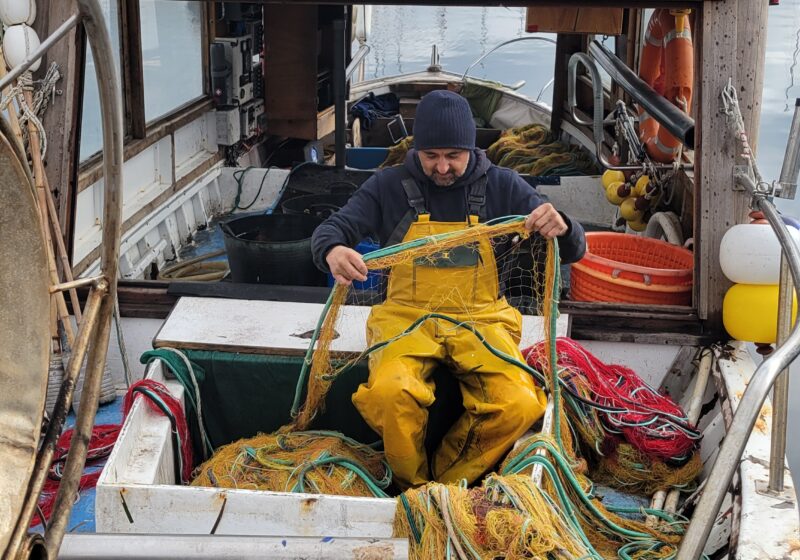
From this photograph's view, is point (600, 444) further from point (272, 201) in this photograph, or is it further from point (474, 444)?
point (272, 201)

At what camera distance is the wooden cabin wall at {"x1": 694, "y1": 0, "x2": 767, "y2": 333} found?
13.9ft

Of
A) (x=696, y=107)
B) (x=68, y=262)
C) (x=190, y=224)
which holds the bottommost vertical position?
(x=190, y=224)

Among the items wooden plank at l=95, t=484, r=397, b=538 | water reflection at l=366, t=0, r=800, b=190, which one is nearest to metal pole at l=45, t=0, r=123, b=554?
wooden plank at l=95, t=484, r=397, b=538

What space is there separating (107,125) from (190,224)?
575 cm

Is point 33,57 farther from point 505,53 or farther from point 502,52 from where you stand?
point 505,53

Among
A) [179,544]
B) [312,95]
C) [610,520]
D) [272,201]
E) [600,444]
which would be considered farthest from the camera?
[312,95]

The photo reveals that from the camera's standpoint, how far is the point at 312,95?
9.01 meters

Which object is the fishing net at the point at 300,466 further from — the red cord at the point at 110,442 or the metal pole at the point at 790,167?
the metal pole at the point at 790,167

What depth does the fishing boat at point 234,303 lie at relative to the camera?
1715 millimetres

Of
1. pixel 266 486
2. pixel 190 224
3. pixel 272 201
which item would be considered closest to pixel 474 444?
pixel 266 486

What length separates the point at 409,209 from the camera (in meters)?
3.63

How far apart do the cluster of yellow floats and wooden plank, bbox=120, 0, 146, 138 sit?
11.2ft

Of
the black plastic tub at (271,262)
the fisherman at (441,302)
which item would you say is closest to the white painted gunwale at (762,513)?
the fisherman at (441,302)

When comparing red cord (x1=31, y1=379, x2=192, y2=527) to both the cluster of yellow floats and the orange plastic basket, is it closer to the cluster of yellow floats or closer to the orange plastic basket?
the orange plastic basket
